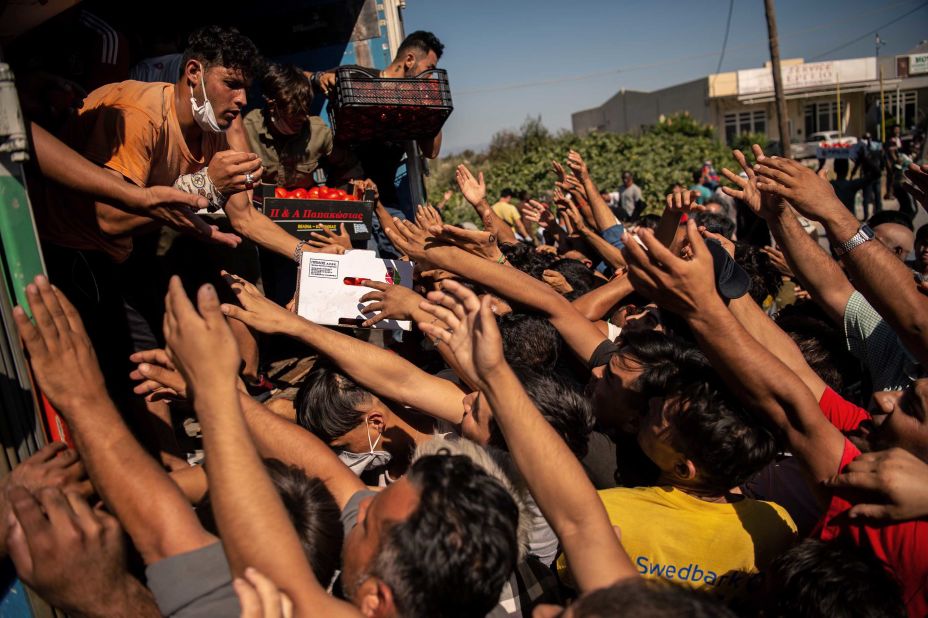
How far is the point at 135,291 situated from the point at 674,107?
175 ft

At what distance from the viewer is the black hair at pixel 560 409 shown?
2.43 metres

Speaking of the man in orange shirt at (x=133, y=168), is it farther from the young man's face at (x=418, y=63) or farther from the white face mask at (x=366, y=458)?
the young man's face at (x=418, y=63)

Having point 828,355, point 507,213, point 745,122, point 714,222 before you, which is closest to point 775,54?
point 507,213

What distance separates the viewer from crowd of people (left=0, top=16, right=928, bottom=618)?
155 cm

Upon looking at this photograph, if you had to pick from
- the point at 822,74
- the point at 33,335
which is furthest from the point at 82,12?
the point at 822,74

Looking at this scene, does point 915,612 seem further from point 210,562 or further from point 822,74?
point 822,74

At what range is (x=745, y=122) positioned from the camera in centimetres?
4956

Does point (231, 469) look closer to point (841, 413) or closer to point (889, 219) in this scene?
point (841, 413)

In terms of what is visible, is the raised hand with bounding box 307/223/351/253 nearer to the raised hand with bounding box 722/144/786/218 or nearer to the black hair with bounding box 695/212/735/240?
the raised hand with bounding box 722/144/786/218

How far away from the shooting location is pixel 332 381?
9.37ft

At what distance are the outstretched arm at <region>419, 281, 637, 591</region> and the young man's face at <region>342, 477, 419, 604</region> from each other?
34 centimetres

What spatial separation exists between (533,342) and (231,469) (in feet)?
6.57

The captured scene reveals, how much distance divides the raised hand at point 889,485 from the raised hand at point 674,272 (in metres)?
0.65

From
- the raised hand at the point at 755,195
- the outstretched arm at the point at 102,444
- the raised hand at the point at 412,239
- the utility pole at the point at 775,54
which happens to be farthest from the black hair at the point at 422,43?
the utility pole at the point at 775,54
